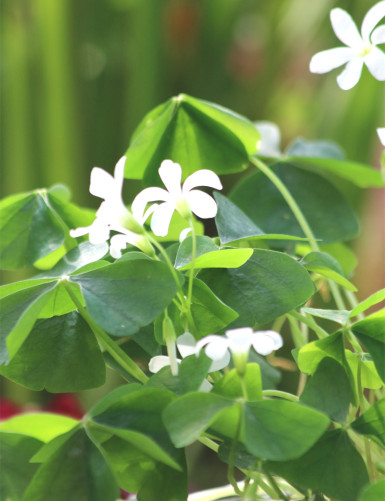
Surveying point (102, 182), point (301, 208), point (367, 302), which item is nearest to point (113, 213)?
point (102, 182)

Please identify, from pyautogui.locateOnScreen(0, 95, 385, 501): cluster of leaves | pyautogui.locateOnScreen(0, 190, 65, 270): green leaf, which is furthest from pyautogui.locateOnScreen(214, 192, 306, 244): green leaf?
pyautogui.locateOnScreen(0, 190, 65, 270): green leaf

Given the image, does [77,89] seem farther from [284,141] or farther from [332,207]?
[332,207]

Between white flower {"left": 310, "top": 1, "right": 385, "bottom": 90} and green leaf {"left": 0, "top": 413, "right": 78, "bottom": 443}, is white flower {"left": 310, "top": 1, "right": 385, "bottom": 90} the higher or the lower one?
the higher one

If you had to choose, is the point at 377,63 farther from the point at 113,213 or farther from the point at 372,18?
the point at 113,213

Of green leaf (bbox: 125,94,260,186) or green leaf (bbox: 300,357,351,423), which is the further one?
green leaf (bbox: 125,94,260,186)

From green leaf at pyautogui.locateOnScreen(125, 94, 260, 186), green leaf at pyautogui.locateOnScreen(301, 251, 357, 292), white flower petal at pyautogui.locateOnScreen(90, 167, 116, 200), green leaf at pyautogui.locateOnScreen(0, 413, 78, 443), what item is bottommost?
green leaf at pyautogui.locateOnScreen(0, 413, 78, 443)

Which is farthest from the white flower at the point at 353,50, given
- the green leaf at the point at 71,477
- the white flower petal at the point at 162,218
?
the green leaf at the point at 71,477

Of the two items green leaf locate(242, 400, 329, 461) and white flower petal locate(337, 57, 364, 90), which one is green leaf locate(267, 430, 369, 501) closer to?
green leaf locate(242, 400, 329, 461)

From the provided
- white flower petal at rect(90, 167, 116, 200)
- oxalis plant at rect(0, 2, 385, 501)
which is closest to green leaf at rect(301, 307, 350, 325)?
oxalis plant at rect(0, 2, 385, 501)

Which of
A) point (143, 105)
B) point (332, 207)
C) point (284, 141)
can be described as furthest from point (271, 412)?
point (284, 141)
